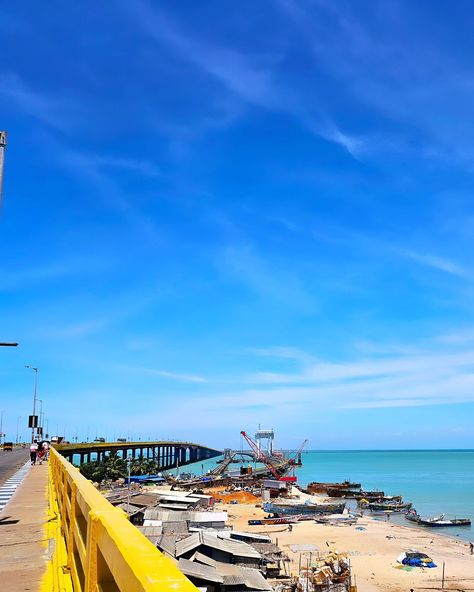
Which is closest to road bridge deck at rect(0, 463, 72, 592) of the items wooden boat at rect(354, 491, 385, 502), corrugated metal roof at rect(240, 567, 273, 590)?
corrugated metal roof at rect(240, 567, 273, 590)

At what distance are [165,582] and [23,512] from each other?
13366mm

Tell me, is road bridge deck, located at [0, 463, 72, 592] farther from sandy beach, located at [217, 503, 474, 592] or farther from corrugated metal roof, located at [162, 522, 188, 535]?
sandy beach, located at [217, 503, 474, 592]

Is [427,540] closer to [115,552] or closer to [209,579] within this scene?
[209,579]

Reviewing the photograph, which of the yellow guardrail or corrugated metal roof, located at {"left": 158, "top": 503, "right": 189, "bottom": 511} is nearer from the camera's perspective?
the yellow guardrail

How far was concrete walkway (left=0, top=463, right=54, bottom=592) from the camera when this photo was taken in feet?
22.9

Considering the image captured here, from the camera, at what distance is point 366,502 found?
83.6 meters

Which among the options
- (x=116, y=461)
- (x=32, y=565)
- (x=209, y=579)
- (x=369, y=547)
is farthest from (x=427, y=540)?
(x=116, y=461)

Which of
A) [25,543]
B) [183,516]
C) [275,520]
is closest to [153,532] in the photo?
[183,516]

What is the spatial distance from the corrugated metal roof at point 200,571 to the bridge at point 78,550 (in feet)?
40.4

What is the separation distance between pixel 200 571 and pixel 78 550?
79.7 ft

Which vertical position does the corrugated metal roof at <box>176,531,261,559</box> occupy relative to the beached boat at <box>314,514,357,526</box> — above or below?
above

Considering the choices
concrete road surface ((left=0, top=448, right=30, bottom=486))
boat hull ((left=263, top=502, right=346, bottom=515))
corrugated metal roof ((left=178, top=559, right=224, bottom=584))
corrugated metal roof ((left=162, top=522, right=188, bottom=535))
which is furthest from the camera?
boat hull ((left=263, top=502, right=346, bottom=515))

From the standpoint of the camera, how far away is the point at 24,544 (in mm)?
9281

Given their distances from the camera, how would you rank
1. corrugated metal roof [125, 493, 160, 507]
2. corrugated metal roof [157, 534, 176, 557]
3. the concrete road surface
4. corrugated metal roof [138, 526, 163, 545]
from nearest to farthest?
the concrete road surface → corrugated metal roof [157, 534, 176, 557] → corrugated metal roof [138, 526, 163, 545] → corrugated metal roof [125, 493, 160, 507]
